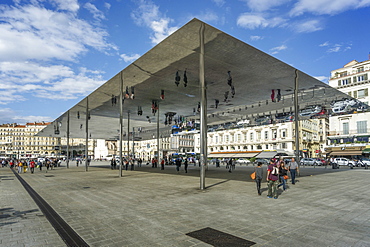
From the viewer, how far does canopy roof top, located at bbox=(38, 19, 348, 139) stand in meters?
14.4

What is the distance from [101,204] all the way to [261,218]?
6.07 meters

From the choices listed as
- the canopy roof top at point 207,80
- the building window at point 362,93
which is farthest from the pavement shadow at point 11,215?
the building window at point 362,93

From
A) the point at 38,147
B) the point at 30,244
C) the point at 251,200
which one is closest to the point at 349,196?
the point at 251,200

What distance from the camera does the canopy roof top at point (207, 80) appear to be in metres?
14.4

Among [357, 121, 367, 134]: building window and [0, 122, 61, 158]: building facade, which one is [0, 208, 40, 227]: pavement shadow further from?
[0, 122, 61, 158]: building facade

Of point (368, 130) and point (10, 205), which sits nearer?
point (10, 205)

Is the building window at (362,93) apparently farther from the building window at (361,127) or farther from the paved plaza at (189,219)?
the paved plaza at (189,219)

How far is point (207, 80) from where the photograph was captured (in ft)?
74.5

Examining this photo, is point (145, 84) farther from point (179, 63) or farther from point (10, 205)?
point (10, 205)

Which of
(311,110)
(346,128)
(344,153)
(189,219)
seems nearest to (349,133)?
(346,128)

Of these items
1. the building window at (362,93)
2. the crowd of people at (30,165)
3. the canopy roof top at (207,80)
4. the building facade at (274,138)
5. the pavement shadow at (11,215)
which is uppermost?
the building window at (362,93)

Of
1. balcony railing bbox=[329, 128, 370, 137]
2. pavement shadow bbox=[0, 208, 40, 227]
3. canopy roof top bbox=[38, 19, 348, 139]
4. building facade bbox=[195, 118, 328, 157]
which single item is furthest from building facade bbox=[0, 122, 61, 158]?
pavement shadow bbox=[0, 208, 40, 227]

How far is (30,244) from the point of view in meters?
5.38

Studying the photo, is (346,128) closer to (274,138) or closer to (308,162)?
(308,162)
